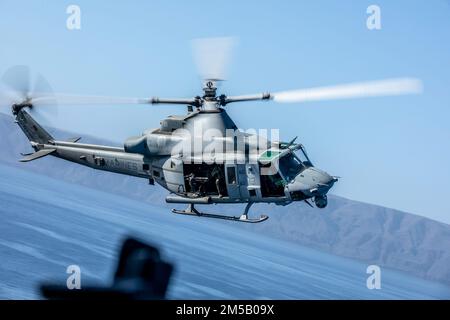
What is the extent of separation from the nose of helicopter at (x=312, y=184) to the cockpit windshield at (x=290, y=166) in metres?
0.32

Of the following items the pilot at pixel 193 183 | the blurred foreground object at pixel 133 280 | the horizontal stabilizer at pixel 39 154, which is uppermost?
the blurred foreground object at pixel 133 280

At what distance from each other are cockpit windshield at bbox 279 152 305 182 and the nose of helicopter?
0.32m

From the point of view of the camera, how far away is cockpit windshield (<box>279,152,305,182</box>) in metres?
25.3

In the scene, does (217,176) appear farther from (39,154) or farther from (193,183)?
(39,154)

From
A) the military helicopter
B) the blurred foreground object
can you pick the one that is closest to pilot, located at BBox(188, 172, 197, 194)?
the military helicopter

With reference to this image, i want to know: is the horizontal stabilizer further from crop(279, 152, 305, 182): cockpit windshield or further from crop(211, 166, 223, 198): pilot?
crop(279, 152, 305, 182): cockpit windshield

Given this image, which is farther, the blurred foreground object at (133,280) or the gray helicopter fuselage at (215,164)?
the gray helicopter fuselage at (215,164)

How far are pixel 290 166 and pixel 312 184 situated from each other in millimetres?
1466

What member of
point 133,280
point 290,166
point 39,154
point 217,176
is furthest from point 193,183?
point 133,280

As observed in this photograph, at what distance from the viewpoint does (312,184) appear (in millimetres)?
24531

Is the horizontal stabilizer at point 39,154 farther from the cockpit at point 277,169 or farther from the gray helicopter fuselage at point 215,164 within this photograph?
the cockpit at point 277,169

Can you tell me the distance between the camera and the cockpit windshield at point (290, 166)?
82.9ft

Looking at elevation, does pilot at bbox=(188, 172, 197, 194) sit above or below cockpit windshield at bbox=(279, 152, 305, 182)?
below

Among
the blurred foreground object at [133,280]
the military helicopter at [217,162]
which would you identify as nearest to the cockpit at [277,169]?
the military helicopter at [217,162]
